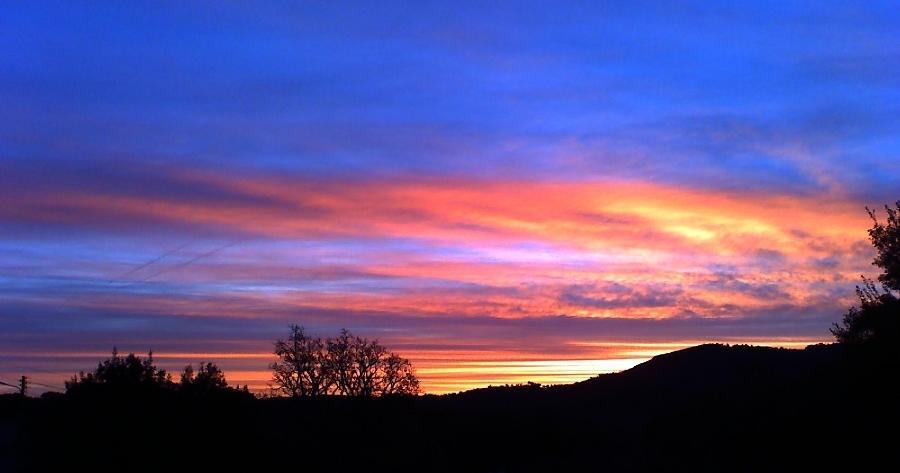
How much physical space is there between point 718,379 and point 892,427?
22.1m

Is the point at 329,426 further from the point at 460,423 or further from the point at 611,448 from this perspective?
the point at 611,448

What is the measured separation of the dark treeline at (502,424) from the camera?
28312 millimetres

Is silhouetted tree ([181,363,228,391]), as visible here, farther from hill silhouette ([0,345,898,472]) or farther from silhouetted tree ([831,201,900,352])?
silhouetted tree ([831,201,900,352])

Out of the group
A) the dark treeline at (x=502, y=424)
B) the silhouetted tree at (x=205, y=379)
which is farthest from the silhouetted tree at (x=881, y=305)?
the silhouetted tree at (x=205, y=379)

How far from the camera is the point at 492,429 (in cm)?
4362

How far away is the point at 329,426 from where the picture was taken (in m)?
37.6

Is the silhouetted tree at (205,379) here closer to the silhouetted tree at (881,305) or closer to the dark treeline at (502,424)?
the dark treeline at (502,424)

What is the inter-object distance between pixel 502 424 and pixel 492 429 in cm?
94

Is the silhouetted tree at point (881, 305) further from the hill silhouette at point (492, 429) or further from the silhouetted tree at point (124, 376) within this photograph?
the silhouetted tree at point (124, 376)

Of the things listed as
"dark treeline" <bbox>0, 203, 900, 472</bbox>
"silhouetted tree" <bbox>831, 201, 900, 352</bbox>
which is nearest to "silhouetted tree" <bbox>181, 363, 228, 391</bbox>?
"dark treeline" <bbox>0, 203, 900, 472</bbox>

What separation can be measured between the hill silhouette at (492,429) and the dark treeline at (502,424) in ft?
0.20

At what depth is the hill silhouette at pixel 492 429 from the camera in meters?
28.2

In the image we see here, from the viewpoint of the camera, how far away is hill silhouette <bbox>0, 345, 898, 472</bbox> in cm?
2819

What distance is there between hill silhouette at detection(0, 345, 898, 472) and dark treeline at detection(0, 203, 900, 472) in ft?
0.20
